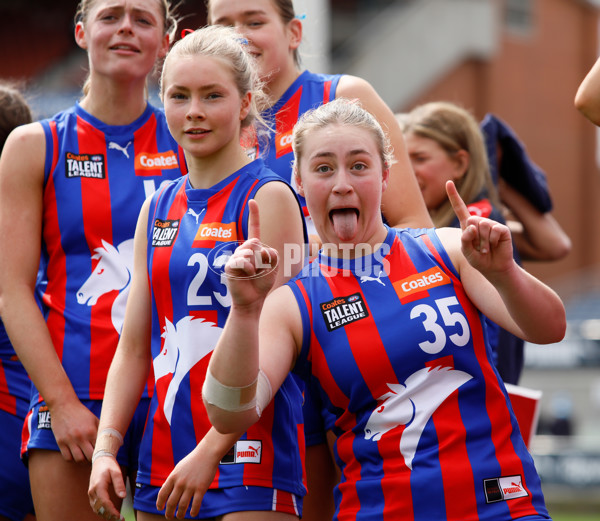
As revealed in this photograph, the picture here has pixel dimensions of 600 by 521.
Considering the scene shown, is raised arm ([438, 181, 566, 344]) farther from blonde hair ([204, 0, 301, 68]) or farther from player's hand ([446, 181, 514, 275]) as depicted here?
blonde hair ([204, 0, 301, 68])

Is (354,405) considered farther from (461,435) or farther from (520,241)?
(520,241)

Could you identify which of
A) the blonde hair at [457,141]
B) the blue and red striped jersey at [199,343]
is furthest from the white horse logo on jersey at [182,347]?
the blonde hair at [457,141]

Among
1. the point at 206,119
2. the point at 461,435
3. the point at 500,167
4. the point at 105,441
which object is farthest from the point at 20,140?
the point at 500,167

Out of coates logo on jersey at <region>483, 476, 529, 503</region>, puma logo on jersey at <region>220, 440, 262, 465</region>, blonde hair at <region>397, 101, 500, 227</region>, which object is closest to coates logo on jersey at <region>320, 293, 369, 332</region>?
puma logo on jersey at <region>220, 440, 262, 465</region>

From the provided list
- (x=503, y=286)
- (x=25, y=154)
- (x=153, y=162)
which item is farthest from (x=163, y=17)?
(x=503, y=286)

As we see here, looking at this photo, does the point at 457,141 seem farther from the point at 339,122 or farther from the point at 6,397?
the point at 6,397

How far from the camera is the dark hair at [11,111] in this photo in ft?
11.7

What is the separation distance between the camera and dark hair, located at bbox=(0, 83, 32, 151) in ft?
11.7

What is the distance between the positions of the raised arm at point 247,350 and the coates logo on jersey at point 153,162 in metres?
0.87

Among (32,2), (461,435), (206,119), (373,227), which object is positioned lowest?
(461,435)

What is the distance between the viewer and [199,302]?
2.47 metres

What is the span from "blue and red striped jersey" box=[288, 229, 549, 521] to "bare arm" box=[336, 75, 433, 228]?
58 centimetres

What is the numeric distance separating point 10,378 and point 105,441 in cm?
99

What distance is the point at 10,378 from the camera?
132 inches
